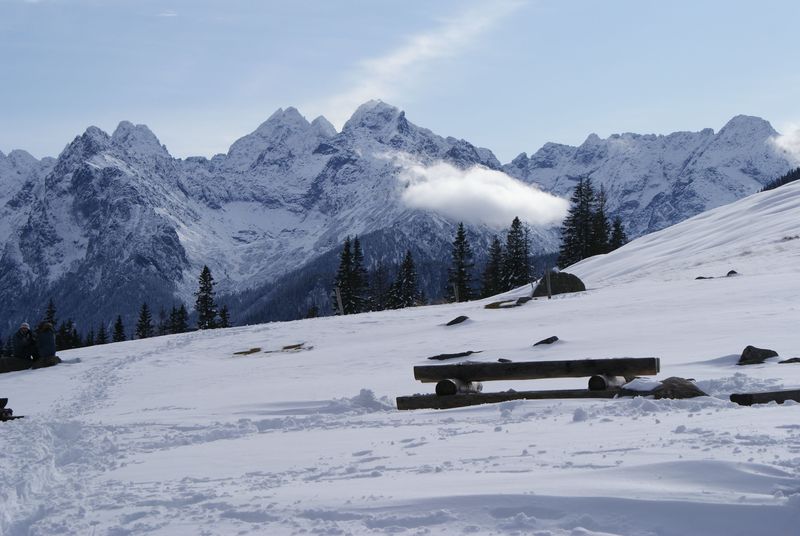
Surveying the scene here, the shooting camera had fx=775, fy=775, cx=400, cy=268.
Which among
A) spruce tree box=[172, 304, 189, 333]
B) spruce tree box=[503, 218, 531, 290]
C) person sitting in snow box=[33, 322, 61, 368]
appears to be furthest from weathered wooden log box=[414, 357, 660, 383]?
spruce tree box=[172, 304, 189, 333]

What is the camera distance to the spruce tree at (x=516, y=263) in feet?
250

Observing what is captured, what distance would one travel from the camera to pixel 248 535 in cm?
589

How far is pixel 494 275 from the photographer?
256 ft

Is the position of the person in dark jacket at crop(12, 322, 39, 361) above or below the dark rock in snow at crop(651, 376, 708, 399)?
above

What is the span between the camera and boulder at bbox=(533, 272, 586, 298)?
37.2 metres

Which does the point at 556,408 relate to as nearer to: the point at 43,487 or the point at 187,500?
the point at 187,500

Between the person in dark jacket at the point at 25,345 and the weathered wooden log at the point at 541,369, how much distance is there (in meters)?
19.7

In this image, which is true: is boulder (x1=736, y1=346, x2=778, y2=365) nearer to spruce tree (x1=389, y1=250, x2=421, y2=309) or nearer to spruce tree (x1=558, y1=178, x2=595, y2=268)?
spruce tree (x1=389, y1=250, x2=421, y2=309)

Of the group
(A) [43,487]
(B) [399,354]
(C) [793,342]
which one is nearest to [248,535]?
(A) [43,487]

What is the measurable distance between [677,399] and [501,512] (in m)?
5.37

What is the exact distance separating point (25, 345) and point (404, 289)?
53.8 m

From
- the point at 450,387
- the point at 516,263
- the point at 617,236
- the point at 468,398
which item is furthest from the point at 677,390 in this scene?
the point at 617,236

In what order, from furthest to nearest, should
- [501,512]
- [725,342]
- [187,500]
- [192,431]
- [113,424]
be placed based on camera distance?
[725,342] → [113,424] → [192,431] → [187,500] → [501,512]

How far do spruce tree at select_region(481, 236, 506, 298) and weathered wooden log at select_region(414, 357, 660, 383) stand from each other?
207 ft
